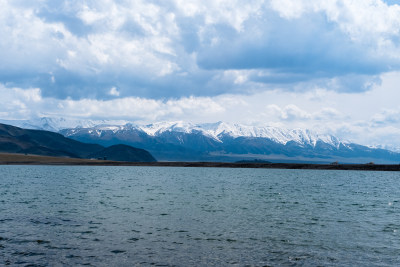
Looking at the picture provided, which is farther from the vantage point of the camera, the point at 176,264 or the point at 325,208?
the point at 325,208

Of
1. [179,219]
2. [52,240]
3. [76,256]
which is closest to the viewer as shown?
[76,256]

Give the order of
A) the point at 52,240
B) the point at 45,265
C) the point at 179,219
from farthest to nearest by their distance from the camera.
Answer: the point at 179,219 → the point at 52,240 → the point at 45,265

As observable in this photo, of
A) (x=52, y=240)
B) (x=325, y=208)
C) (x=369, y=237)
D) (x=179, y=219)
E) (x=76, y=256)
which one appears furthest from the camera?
(x=325, y=208)

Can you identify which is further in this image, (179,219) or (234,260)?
(179,219)

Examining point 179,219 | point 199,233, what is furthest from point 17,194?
point 199,233

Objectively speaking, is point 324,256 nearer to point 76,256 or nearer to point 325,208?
point 76,256

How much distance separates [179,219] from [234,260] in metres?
16.0

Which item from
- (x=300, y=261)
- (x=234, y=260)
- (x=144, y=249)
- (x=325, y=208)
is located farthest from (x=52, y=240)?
(x=325, y=208)

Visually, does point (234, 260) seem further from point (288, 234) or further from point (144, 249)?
point (288, 234)

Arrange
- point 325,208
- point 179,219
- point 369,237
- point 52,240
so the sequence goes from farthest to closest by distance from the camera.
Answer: point 325,208
point 179,219
point 369,237
point 52,240

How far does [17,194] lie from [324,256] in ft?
184

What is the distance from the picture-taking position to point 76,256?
2614cm

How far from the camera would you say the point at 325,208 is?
52.5 meters

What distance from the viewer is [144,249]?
28.0 metres
